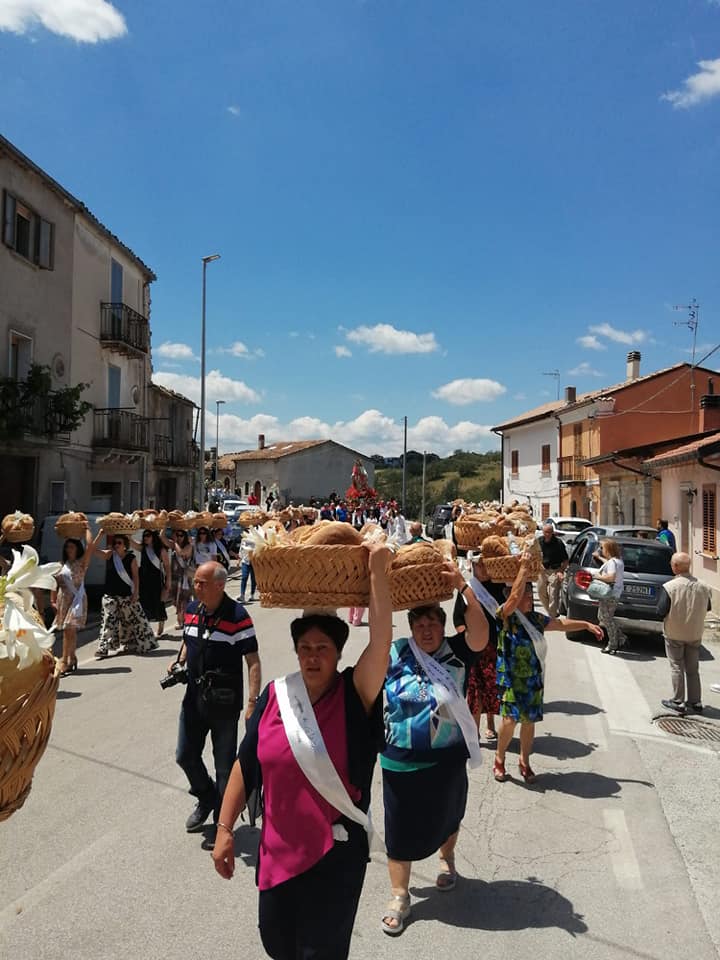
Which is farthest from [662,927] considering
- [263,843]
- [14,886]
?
[14,886]

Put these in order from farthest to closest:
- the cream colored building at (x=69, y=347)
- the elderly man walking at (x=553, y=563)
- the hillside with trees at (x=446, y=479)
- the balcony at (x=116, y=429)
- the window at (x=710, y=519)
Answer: the hillside with trees at (x=446, y=479) < the balcony at (x=116, y=429) < the cream colored building at (x=69, y=347) < the window at (x=710, y=519) < the elderly man walking at (x=553, y=563)

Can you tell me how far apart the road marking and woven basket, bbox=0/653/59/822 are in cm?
352

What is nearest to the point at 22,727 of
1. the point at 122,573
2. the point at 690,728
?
the point at 690,728

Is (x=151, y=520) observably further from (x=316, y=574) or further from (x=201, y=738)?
(x=316, y=574)

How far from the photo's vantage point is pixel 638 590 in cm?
1106

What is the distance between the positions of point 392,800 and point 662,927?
146 cm

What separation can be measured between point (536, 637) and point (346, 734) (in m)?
3.18

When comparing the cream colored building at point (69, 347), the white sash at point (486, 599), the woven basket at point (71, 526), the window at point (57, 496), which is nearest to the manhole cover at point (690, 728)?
the white sash at point (486, 599)

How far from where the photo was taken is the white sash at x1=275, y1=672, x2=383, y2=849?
8.55ft

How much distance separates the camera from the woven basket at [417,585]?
3.07 m

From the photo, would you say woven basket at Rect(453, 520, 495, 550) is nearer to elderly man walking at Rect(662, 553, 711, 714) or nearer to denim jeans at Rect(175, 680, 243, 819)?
elderly man walking at Rect(662, 553, 711, 714)

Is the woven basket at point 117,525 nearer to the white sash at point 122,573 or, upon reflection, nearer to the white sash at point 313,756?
the white sash at point 122,573

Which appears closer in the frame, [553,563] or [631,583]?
[631,583]

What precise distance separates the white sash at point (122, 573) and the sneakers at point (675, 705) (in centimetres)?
673
